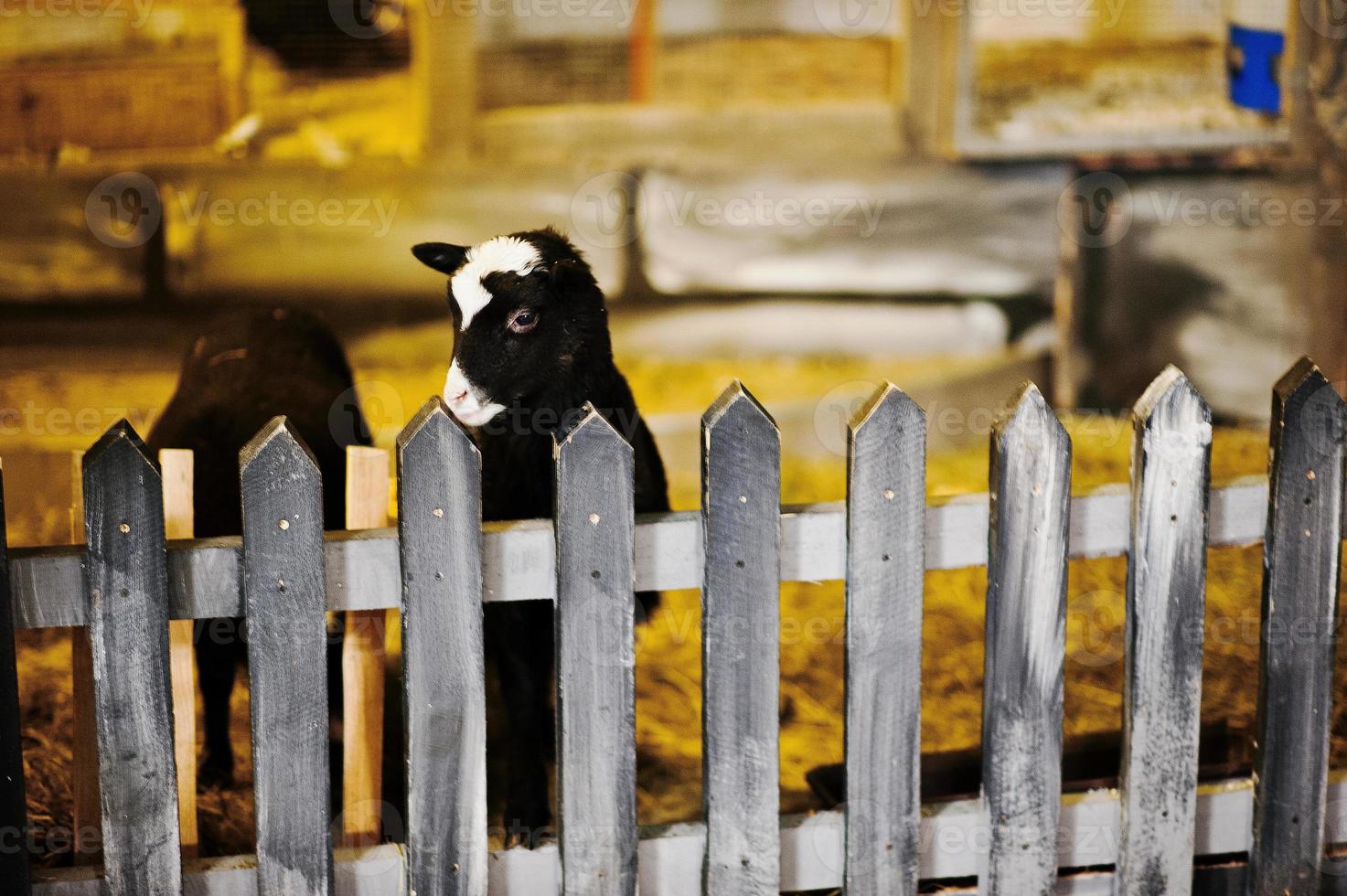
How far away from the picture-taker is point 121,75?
21.5 feet

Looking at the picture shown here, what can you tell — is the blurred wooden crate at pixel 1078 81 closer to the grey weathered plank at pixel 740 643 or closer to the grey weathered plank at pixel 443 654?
the grey weathered plank at pixel 740 643

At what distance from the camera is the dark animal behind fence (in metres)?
4.05

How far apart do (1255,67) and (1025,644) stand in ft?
17.9

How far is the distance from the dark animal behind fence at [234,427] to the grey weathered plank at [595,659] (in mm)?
1558

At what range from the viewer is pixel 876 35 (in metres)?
7.01

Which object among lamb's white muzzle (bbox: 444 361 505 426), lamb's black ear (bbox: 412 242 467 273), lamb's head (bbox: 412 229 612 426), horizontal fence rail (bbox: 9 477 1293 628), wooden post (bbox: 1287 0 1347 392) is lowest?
horizontal fence rail (bbox: 9 477 1293 628)

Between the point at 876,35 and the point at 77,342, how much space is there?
177 inches

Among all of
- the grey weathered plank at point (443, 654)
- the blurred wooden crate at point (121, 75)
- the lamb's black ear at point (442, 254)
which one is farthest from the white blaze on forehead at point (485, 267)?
the blurred wooden crate at point (121, 75)

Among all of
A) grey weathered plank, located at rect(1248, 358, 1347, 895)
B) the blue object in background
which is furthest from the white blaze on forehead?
the blue object in background

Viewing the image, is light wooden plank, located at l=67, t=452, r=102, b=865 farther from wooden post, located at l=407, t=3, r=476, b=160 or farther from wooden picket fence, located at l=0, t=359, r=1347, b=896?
wooden post, located at l=407, t=3, r=476, b=160

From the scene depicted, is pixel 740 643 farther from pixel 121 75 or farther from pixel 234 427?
pixel 121 75

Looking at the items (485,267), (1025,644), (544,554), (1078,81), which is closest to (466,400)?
(485,267)

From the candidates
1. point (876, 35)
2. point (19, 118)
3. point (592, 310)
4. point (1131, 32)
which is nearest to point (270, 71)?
point (19, 118)

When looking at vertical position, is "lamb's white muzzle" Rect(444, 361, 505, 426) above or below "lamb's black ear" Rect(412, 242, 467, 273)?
below
